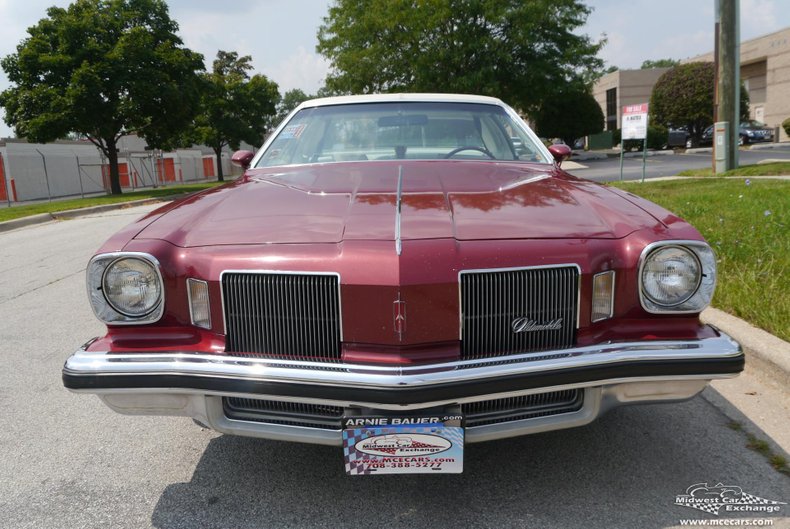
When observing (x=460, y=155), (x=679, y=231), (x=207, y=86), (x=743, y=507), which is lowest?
(x=743, y=507)

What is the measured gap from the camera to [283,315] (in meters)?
2.10

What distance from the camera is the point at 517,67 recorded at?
2789cm

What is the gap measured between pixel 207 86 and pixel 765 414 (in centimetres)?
2877

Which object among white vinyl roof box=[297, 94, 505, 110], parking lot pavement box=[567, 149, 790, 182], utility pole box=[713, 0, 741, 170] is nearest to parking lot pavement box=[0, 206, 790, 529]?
white vinyl roof box=[297, 94, 505, 110]

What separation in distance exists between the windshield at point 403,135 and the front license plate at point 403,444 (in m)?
1.75

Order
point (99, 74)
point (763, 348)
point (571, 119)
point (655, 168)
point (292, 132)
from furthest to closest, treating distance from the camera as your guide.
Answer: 1. point (571, 119)
2. point (99, 74)
3. point (655, 168)
4. point (292, 132)
5. point (763, 348)

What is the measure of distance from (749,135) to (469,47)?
21777 millimetres

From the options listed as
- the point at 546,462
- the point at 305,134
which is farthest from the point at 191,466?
the point at 305,134

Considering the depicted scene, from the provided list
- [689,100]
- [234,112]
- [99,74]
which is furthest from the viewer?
[234,112]

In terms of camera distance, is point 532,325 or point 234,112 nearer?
point 532,325

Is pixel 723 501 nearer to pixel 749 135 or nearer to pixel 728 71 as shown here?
pixel 728 71

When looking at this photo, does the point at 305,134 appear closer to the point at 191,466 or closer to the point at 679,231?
the point at 191,466

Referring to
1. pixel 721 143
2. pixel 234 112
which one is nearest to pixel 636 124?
pixel 721 143

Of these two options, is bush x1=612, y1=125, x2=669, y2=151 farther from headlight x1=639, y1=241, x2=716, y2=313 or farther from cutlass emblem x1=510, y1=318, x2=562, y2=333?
cutlass emblem x1=510, y1=318, x2=562, y2=333
